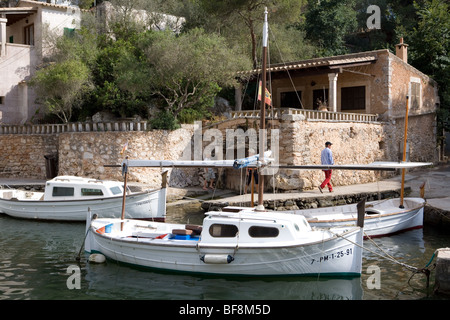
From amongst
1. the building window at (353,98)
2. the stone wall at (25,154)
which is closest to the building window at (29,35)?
the stone wall at (25,154)

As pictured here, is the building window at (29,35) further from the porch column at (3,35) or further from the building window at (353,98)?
the building window at (353,98)

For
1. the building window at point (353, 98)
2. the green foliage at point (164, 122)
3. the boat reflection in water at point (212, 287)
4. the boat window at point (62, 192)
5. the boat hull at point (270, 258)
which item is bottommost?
the boat reflection in water at point (212, 287)

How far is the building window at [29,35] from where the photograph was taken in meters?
30.5

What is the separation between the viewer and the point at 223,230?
1218 centimetres

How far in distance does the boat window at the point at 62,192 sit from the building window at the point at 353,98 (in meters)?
15.5

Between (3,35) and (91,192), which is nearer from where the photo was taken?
(91,192)

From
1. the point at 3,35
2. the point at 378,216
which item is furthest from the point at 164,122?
the point at 3,35

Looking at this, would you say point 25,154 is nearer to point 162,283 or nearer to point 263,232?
point 162,283

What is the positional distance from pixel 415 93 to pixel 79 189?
19.9 metres

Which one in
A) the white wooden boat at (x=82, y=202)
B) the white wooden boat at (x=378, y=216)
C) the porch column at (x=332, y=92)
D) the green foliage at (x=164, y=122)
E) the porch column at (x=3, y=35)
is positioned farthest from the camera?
the porch column at (x=3, y=35)

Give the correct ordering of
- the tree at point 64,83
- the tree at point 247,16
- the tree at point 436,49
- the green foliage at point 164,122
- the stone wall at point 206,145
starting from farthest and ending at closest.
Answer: the tree at point 436,49 < the tree at point 247,16 < the tree at point 64,83 < the green foliage at point 164,122 < the stone wall at point 206,145
